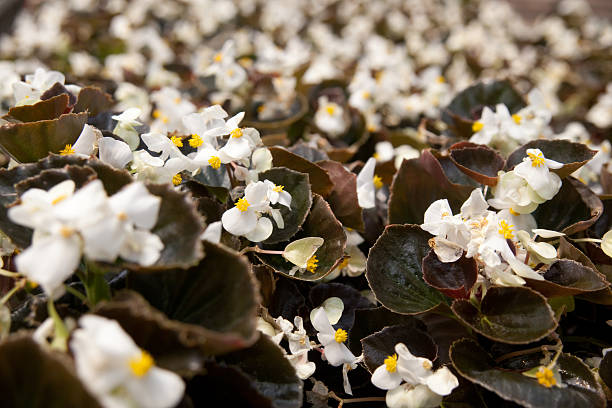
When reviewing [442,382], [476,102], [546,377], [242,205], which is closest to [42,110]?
[242,205]

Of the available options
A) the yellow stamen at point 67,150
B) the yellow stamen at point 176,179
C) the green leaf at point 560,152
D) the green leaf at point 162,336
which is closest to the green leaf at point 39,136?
the yellow stamen at point 67,150

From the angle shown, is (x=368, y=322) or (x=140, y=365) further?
(x=368, y=322)

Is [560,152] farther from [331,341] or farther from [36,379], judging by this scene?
[36,379]

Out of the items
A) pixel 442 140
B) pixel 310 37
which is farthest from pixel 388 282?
pixel 310 37

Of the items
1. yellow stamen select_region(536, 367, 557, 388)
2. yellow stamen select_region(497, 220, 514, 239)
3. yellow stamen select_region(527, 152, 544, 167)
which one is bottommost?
yellow stamen select_region(536, 367, 557, 388)

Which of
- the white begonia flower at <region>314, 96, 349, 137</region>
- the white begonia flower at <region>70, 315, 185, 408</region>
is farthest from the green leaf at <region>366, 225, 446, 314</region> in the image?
the white begonia flower at <region>314, 96, 349, 137</region>

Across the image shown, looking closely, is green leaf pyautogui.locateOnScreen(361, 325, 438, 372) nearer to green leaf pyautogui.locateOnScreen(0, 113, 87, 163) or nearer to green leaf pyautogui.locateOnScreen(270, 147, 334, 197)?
green leaf pyautogui.locateOnScreen(270, 147, 334, 197)
